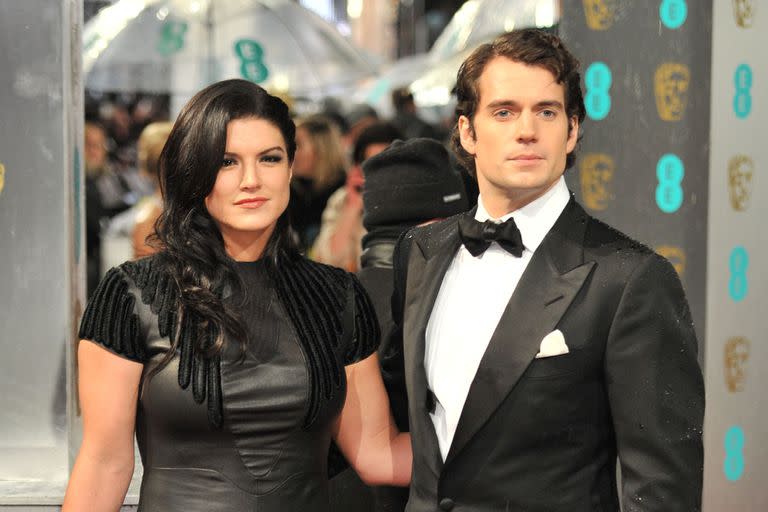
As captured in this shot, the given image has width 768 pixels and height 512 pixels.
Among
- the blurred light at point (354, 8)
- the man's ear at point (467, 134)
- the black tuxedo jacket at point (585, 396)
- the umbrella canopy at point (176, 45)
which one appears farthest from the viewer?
the blurred light at point (354, 8)

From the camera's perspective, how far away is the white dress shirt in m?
2.45

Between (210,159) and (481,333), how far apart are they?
76 centimetres

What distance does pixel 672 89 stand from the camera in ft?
12.4

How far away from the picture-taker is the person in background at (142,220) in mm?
5855

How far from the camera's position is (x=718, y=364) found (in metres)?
3.99

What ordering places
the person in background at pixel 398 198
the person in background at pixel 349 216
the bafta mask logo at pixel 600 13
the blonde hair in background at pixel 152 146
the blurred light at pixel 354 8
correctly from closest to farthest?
the person in background at pixel 398 198 → the bafta mask logo at pixel 600 13 → the person in background at pixel 349 216 → the blonde hair in background at pixel 152 146 → the blurred light at pixel 354 8

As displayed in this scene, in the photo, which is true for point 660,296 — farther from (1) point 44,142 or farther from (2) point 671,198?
(1) point 44,142

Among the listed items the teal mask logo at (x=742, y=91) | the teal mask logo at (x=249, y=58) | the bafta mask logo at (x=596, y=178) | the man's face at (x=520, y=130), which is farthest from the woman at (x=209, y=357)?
the teal mask logo at (x=249, y=58)

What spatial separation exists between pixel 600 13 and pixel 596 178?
51 centimetres

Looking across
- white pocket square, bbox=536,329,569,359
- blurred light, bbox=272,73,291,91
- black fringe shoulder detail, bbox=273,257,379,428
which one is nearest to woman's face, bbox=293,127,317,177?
blurred light, bbox=272,73,291,91

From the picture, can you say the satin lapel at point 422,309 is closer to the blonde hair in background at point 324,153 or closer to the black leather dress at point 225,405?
the black leather dress at point 225,405

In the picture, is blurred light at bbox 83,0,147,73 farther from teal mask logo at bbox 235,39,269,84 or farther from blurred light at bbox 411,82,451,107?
blurred light at bbox 411,82,451,107

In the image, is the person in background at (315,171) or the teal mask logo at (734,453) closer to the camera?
the teal mask logo at (734,453)

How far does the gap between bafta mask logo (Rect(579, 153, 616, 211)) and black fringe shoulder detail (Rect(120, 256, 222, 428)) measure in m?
1.46
